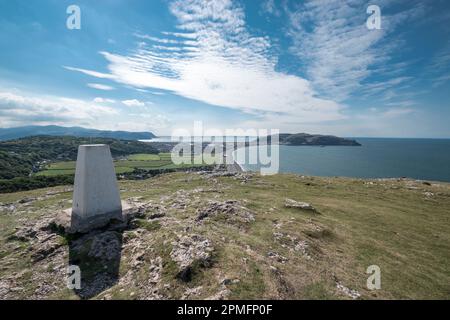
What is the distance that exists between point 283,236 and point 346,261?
15.7ft

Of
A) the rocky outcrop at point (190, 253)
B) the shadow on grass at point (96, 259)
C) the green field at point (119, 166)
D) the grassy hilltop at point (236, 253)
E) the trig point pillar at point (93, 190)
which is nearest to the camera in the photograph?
the grassy hilltop at point (236, 253)

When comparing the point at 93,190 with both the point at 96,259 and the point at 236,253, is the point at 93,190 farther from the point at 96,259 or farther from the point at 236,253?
the point at 236,253

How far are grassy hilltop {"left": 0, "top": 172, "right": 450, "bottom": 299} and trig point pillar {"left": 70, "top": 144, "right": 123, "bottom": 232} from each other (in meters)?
1.57

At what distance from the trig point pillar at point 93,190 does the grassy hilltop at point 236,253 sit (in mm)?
1571

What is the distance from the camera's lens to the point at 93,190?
20.2 m

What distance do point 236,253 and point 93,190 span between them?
14346mm

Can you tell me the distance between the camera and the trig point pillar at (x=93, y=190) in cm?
1970

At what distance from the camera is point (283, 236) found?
1866 centimetres

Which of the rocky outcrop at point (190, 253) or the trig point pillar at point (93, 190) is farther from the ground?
the trig point pillar at point (93, 190)

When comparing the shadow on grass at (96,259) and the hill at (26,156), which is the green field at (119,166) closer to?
the hill at (26,156)

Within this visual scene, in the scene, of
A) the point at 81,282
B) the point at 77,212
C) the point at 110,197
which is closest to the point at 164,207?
the point at 110,197

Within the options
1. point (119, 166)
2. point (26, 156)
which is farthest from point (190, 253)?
point (26, 156)

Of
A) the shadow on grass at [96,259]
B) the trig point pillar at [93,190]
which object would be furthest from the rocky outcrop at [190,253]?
the trig point pillar at [93,190]

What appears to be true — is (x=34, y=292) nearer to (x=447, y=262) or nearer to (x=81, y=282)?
(x=81, y=282)
